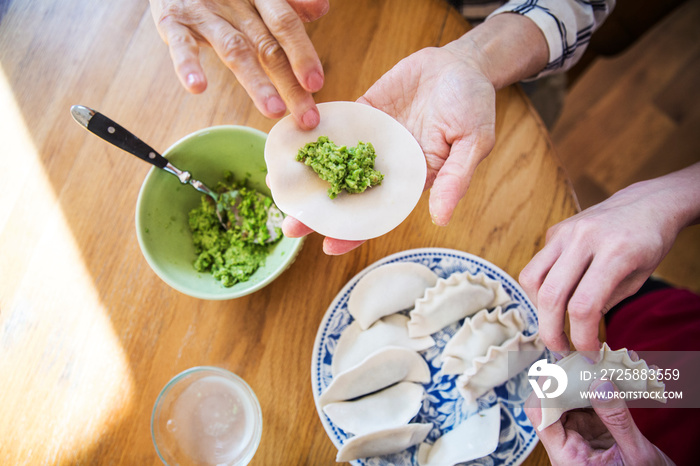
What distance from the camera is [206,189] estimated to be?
148cm

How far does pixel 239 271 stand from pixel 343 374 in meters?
0.47

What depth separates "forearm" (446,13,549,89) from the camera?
1465 millimetres

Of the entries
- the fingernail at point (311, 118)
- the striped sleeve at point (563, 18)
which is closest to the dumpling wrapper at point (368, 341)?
the fingernail at point (311, 118)

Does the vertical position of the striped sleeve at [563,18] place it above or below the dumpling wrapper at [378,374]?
above

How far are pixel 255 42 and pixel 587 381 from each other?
136cm

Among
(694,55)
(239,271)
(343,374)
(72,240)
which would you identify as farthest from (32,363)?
(694,55)

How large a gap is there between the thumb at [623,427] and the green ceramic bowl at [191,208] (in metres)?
0.92

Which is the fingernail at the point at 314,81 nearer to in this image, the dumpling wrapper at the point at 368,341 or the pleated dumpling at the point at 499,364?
the dumpling wrapper at the point at 368,341

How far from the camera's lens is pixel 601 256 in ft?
3.50

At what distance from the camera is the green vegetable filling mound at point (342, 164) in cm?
128

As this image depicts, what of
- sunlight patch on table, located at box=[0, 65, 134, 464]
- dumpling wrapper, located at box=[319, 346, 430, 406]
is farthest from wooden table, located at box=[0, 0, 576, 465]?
dumpling wrapper, located at box=[319, 346, 430, 406]

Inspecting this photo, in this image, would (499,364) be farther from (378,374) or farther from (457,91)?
(457,91)

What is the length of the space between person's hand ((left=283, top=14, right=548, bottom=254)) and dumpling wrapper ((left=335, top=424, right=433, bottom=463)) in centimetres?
56

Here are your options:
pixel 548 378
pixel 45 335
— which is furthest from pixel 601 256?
pixel 45 335
